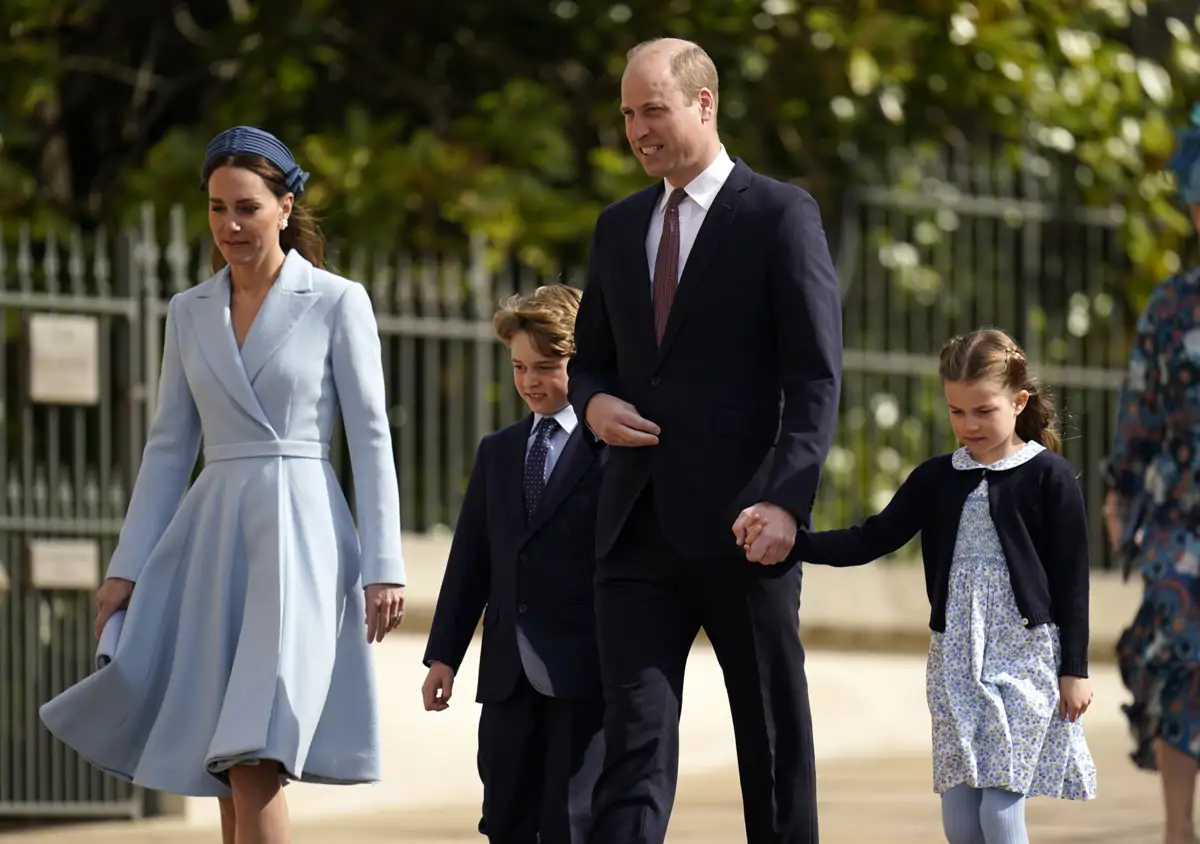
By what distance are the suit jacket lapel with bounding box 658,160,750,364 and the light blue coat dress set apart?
824 millimetres

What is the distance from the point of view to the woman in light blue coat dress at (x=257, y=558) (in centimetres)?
558

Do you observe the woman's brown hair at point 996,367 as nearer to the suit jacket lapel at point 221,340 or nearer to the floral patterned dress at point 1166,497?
the suit jacket lapel at point 221,340

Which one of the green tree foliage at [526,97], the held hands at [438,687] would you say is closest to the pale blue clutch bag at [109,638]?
the held hands at [438,687]

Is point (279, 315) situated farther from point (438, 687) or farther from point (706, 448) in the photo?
point (706, 448)

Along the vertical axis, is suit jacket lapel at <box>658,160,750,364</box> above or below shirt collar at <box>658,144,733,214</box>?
below

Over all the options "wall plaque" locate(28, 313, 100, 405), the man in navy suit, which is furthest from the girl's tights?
"wall plaque" locate(28, 313, 100, 405)

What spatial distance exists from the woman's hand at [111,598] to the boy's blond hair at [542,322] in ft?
→ 3.39

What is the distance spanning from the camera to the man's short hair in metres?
5.23

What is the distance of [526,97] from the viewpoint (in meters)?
11.2

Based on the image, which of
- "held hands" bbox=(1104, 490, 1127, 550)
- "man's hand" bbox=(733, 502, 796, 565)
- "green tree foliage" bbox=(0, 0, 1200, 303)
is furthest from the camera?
"green tree foliage" bbox=(0, 0, 1200, 303)

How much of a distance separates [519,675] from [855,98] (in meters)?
5.94

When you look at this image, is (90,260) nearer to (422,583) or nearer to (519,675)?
(422,583)

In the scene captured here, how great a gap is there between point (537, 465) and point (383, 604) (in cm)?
66

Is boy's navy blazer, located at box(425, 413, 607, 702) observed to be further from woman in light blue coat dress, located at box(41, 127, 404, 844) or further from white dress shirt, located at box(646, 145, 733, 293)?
white dress shirt, located at box(646, 145, 733, 293)
